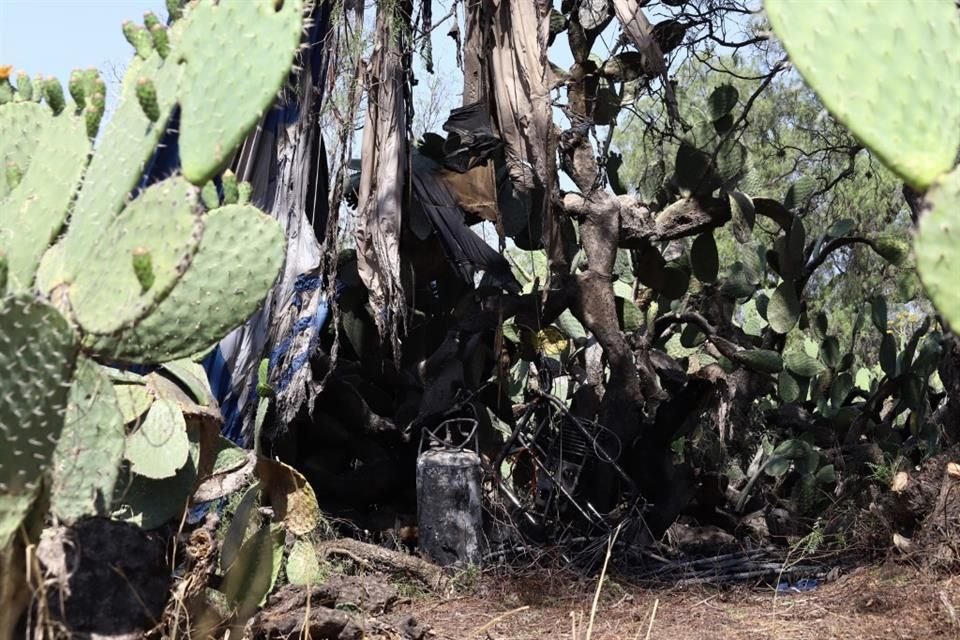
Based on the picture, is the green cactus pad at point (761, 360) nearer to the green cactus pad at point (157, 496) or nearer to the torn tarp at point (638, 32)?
the torn tarp at point (638, 32)

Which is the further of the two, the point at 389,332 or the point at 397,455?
the point at 397,455

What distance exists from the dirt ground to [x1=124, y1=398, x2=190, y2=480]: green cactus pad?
124cm

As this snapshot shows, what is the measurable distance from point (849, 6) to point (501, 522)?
143 inches

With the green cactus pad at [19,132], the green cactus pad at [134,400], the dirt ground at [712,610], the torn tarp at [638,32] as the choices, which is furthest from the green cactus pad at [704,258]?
the green cactus pad at [19,132]

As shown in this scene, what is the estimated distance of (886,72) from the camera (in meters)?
2.07

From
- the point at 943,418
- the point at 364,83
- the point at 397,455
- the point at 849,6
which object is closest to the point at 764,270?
the point at 943,418

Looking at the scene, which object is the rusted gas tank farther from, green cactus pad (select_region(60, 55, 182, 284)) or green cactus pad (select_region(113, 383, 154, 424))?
green cactus pad (select_region(60, 55, 182, 284))

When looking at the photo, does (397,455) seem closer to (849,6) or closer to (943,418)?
(943,418)

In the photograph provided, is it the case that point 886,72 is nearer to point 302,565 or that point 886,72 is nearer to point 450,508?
point 302,565

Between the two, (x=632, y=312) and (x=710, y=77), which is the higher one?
(x=710, y=77)

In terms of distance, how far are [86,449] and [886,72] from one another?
5.76 feet

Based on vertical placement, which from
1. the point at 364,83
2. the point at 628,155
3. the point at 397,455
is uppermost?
the point at 628,155

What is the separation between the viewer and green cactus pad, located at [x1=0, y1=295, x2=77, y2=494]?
2.15m

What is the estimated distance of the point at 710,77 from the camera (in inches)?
512
